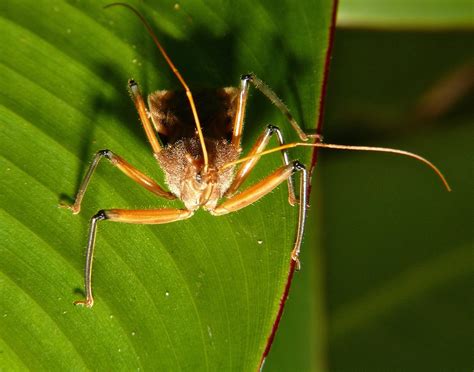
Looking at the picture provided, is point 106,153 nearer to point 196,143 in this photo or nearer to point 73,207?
point 73,207

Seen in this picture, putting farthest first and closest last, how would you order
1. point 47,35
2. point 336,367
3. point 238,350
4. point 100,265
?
point 336,367 → point 47,35 → point 100,265 → point 238,350

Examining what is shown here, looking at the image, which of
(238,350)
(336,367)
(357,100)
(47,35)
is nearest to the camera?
(238,350)

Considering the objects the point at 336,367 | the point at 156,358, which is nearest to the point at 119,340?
the point at 156,358

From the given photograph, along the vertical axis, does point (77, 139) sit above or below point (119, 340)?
above

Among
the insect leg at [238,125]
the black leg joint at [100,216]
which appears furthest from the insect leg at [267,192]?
the black leg joint at [100,216]

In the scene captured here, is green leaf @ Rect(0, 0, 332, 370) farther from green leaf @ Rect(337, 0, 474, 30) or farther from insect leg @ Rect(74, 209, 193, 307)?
green leaf @ Rect(337, 0, 474, 30)

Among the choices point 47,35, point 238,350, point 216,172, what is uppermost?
point 47,35

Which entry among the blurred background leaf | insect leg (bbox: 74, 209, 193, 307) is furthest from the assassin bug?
the blurred background leaf

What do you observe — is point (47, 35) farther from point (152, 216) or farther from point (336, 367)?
point (336, 367)
